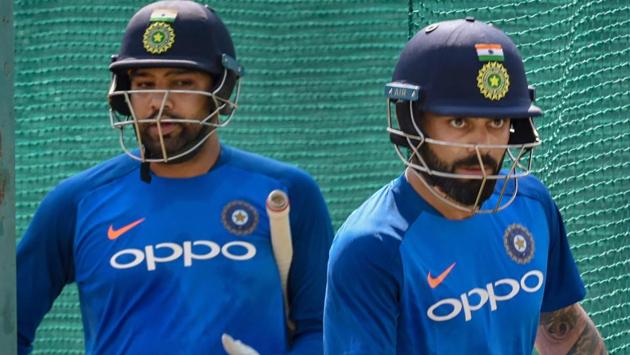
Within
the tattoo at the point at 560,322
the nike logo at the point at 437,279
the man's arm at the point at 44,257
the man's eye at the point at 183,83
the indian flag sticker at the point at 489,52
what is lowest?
the tattoo at the point at 560,322

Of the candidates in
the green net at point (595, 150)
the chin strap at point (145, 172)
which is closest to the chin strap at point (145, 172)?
the chin strap at point (145, 172)

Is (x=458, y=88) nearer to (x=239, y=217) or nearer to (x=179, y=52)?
(x=239, y=217)

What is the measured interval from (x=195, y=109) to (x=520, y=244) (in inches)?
44.6

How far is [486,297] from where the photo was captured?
385cm

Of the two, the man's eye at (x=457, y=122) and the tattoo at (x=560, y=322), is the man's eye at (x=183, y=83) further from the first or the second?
the tattoo at (x=560, y=322)

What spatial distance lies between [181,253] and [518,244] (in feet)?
3.39

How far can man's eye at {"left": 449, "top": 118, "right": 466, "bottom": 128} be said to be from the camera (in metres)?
3.85

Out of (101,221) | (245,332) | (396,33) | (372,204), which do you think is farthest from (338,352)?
(396,33)

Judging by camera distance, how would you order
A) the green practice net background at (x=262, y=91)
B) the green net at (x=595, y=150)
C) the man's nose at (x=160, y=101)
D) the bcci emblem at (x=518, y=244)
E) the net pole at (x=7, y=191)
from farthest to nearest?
the green practice net background at (x=262, y=91)
the green net at (x=595, y=150)
the man's nose at (x=160, y=101)
the bcci emblem at (x=518, y=244)
the net pole at (x=7, y=191)

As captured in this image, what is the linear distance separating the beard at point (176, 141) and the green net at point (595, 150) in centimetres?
169

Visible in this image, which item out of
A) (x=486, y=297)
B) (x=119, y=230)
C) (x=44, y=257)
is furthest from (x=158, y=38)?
(x=486, y=297)

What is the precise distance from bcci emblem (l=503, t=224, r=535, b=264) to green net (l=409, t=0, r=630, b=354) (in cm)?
182

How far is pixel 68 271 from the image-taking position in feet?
15.4

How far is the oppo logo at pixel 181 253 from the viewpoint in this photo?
4.49m
